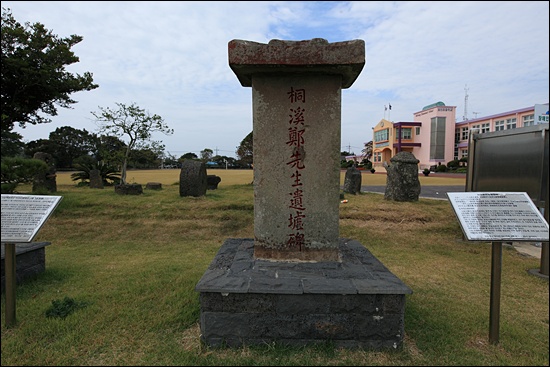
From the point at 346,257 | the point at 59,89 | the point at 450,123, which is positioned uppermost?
the point at 450,123

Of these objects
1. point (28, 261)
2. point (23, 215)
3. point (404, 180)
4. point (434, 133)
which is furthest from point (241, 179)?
point (434, 133)

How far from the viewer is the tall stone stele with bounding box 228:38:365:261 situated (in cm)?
349

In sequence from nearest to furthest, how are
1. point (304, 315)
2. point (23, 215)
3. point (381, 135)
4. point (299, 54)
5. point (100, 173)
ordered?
point (304, 315)
point (23, 215)
point (299, 54)
point (100, 173)
point (381, 135)

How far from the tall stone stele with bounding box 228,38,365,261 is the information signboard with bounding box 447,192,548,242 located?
1229 millimetres

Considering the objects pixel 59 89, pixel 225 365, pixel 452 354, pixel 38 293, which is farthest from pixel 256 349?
pixel 59 89

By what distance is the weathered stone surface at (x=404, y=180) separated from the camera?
995cm

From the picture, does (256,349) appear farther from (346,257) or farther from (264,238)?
(346,257)

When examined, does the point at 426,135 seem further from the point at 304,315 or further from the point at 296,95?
the point at 304,315

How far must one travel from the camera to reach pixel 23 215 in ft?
9.47

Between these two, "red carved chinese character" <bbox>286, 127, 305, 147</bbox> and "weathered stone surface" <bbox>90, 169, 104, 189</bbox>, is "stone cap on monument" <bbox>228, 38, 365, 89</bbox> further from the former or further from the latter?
"weathered stone surface" <bbox>90, 169, 104, 189</bbox>

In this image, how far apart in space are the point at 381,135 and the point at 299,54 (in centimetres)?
4591

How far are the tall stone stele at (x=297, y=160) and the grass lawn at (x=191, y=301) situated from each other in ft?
3.72

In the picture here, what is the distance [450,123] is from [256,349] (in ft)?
138

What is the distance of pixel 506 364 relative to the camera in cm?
246
